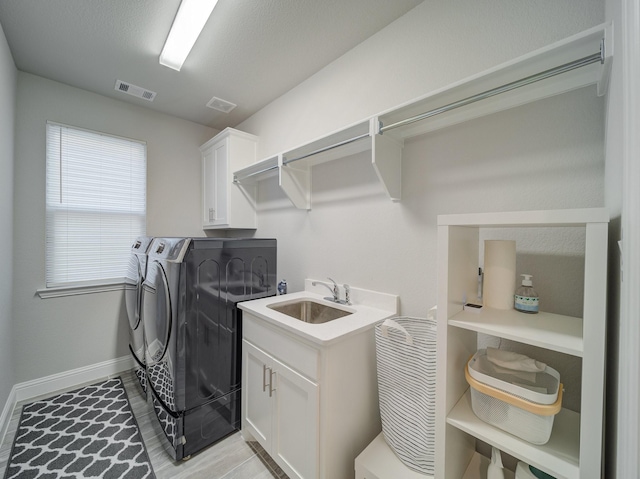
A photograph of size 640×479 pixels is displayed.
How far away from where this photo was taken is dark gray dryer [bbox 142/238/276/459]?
1.55m

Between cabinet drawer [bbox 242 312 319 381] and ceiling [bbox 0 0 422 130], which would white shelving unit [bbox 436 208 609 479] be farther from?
ceiling [bbox 0 0 422 130]

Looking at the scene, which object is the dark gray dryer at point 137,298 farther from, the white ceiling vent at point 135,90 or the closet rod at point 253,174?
the white ceiling vent at point 135,90

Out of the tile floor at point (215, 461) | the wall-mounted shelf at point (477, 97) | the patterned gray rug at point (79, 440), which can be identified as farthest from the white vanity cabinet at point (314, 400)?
the wall-mounted shelf at point (477, 97)

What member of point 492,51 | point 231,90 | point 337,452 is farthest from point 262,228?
point 492,51

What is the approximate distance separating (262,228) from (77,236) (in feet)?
5.53

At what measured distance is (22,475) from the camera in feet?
4.79

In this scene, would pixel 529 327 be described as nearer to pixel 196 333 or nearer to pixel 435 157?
pixel 435 157

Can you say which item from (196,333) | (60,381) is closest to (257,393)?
(196,333)

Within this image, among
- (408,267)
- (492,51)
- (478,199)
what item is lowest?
(408,267)

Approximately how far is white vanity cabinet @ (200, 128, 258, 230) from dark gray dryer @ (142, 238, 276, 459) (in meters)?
0.81

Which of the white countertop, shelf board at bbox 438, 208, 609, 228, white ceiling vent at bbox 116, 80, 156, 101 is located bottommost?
the white countertop

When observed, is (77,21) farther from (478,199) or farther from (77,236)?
(478,199)

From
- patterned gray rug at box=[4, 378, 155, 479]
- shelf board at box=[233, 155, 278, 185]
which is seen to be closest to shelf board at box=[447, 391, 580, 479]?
patterned gray rug at box=[4, 378, 155, 479]

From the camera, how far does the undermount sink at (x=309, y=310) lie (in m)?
1.86
